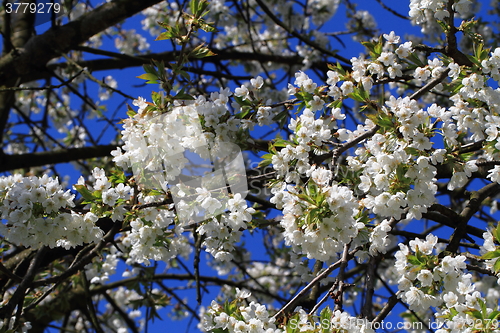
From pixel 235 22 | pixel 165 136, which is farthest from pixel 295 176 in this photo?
pixel 235 22

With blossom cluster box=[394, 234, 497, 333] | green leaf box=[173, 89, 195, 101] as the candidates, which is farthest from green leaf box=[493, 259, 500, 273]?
green leaf box=[173, 89, 195, 101]

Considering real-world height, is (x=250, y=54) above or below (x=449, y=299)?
above

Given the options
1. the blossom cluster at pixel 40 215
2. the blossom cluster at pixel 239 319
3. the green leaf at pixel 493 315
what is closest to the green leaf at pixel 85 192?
the blossom cluster at pixel 40 215

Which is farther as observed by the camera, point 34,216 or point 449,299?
point 34,216

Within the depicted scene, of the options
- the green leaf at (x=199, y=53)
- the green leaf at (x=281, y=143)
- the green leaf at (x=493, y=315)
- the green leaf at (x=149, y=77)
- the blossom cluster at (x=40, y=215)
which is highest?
the green leaf at (x=199, y=53)

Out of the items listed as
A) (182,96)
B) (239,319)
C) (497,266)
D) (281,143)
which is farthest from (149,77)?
(497,266)

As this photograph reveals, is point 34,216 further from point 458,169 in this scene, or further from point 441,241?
point 441,241

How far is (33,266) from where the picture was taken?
2.46 m

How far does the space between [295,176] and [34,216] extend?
1033 mm

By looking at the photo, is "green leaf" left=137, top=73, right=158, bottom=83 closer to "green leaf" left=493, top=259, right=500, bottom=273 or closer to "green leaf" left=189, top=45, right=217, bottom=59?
"green leaf" left=189, top=45, right=217, bottom=59

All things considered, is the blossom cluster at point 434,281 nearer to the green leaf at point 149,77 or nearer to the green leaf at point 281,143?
the green leaf at point 281,143

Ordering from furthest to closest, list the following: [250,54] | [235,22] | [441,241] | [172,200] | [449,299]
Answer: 1. [235,22]
2. [250,54]
3. [441,241]
4. [172,200]
5. [449,299]

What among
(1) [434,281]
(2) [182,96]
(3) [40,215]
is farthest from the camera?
(2) [182,96]

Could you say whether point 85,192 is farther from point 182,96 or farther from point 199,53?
point 199,53
